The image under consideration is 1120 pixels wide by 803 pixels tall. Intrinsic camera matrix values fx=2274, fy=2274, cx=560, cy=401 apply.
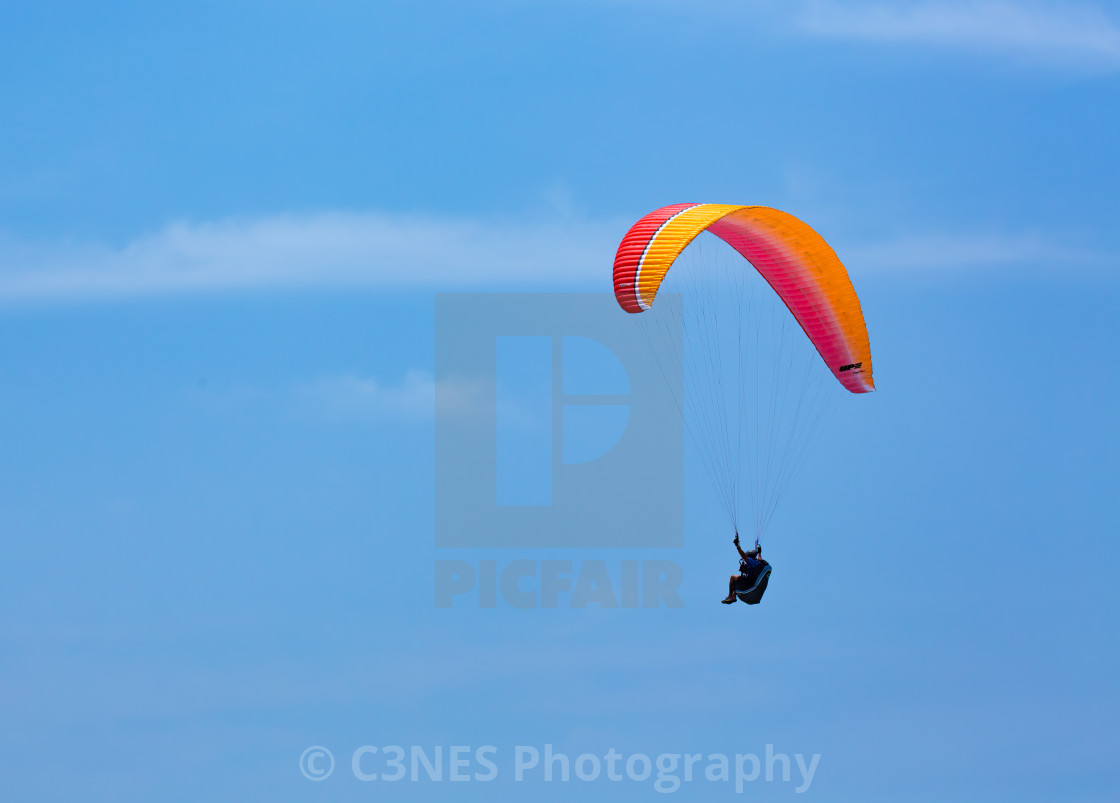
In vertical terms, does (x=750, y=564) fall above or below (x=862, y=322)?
below

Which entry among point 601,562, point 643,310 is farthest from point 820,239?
point 601,562

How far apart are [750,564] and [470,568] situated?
14704 millimetres

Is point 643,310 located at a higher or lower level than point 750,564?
higher

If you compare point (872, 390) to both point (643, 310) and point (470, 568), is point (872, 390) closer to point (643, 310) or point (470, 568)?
point (643, 310)

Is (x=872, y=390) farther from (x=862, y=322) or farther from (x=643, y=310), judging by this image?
(x=643, y=310)

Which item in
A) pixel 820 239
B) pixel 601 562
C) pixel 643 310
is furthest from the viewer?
pixel 601 562

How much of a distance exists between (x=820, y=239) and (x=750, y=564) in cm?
733

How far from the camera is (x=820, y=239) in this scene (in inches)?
1959

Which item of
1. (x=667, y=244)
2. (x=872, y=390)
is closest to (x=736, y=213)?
(x=667, y=244)

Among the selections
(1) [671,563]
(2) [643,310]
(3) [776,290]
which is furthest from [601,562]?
(2) [643,310]

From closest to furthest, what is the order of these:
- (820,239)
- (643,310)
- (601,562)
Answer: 1. (643,310)
2. (820,239)
3. (601,562)

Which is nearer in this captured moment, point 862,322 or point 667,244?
point 667,244

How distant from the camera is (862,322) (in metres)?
50.8

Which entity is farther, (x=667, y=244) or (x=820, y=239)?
(x=820, y=239)
